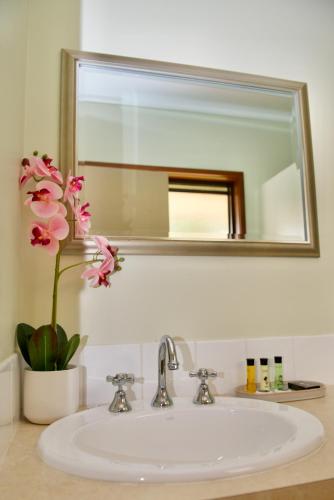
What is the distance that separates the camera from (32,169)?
3.46 ft

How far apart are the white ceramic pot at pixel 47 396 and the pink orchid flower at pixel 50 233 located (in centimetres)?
30

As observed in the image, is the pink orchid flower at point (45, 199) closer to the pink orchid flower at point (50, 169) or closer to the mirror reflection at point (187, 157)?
the pink orchid flower at point (50, 169)

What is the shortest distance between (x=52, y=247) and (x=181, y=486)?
622 mm

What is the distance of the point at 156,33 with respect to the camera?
1352 mm

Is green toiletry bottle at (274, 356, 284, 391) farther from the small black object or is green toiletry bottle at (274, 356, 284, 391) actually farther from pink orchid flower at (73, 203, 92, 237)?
pink orchid flower at (73, 203, 92, 237)

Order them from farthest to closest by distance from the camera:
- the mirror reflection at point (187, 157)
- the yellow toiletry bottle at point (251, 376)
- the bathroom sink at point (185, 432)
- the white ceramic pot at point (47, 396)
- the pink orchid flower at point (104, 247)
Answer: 1. the mirror reflection at point (187, 157)
2. the yellow toiletry bottle at point (251, 376)
3. the pink orchid flower at point (104, 247)
4. the white ceramic pot at point (47, 396)
5. the bathroom sink at point (185, 432)

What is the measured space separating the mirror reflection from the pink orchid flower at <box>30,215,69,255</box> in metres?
0.20

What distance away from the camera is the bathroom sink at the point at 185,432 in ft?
2.66

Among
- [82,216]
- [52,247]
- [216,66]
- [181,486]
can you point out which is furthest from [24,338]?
[216,66]

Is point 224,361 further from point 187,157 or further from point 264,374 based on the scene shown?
point 187,157

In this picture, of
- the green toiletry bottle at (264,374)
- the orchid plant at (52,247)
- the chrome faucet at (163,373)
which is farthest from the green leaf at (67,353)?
the green toiletry bottle at (264,374)

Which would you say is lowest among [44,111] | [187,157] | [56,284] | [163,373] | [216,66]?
[163,373]

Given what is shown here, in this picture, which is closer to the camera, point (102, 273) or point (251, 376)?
point (102, 273)

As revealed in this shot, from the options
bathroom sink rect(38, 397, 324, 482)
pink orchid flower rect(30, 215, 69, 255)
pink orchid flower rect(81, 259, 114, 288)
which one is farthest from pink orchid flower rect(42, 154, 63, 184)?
bathroom sink rect(38, 397, 324, 482)
